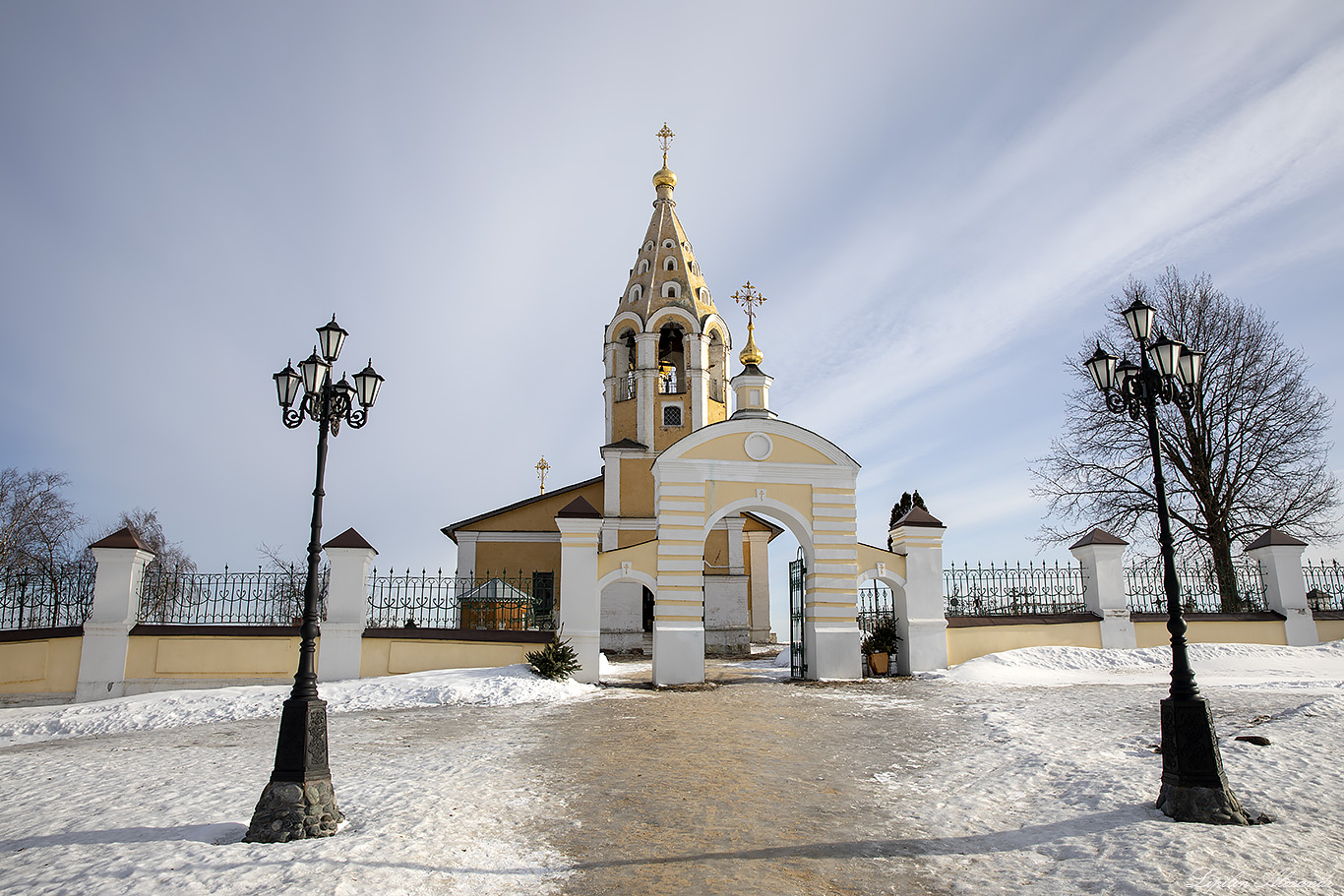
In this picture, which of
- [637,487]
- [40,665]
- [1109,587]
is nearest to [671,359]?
[637,487]

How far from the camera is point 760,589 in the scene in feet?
92.6

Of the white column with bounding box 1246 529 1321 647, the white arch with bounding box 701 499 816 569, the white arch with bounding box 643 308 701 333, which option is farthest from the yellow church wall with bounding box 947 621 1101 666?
the white arch with bounding box 643 308 701 333

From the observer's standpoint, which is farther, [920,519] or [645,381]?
[645,381]

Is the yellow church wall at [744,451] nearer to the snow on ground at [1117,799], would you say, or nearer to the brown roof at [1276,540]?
the snow on ground at [1117,799]

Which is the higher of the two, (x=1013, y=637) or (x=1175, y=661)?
(x=1175, y=661)

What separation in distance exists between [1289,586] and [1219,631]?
6.63 ft

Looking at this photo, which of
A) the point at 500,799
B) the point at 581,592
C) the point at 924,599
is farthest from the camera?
the point at 924,599

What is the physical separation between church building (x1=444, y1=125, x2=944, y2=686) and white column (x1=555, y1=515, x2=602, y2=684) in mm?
26

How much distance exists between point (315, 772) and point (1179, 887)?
581cm

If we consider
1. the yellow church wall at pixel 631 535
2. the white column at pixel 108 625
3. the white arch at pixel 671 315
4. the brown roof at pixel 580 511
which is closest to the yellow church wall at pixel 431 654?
the brown roof at pixel 580 511

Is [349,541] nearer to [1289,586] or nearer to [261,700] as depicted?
[261,700]

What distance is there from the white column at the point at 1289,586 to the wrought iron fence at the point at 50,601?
75.1ft

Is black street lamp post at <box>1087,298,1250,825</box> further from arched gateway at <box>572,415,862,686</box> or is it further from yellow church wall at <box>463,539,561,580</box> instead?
yellow church wall at <box>463,539,561,580</box>

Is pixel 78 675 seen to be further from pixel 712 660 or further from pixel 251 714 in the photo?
pixel 712 660
